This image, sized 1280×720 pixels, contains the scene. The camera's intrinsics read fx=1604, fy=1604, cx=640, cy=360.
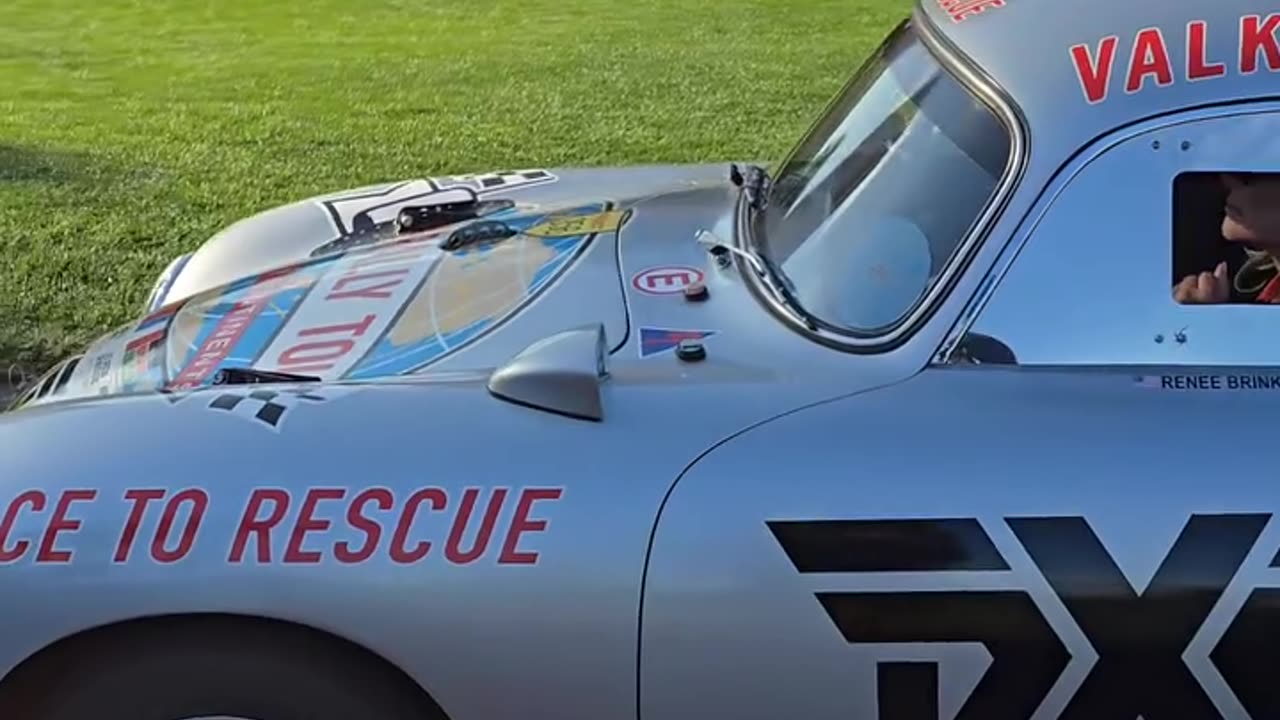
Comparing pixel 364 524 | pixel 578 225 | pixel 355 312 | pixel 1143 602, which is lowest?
pixel 1143 602

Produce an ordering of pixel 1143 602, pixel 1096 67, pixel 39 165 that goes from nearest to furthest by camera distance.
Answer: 1. pixel 1143 602
2. pixel 1096 67
3. pixel 39 165

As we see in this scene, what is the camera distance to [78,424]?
8.40ft

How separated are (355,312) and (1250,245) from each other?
1.60m

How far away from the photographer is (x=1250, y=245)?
8.59 ft

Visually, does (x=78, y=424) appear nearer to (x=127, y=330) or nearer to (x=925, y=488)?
(x=127, y=330)

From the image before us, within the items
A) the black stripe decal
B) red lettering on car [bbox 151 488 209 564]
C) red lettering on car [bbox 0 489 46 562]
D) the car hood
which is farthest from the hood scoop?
red lettering on car [bbox 0 489 46 562]

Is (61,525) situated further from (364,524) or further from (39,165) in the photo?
(39,165)

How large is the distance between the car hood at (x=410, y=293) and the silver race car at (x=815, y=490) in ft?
0.42

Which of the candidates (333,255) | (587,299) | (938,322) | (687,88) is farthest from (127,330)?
(687,88)

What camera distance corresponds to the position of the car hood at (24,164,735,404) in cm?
283

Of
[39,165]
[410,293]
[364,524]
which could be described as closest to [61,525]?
[364,524]

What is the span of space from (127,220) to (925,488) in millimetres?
5941

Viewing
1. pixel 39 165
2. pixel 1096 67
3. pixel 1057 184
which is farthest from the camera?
pixel 39 165

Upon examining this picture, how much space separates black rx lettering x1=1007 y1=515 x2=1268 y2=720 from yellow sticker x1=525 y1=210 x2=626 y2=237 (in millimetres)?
1344
